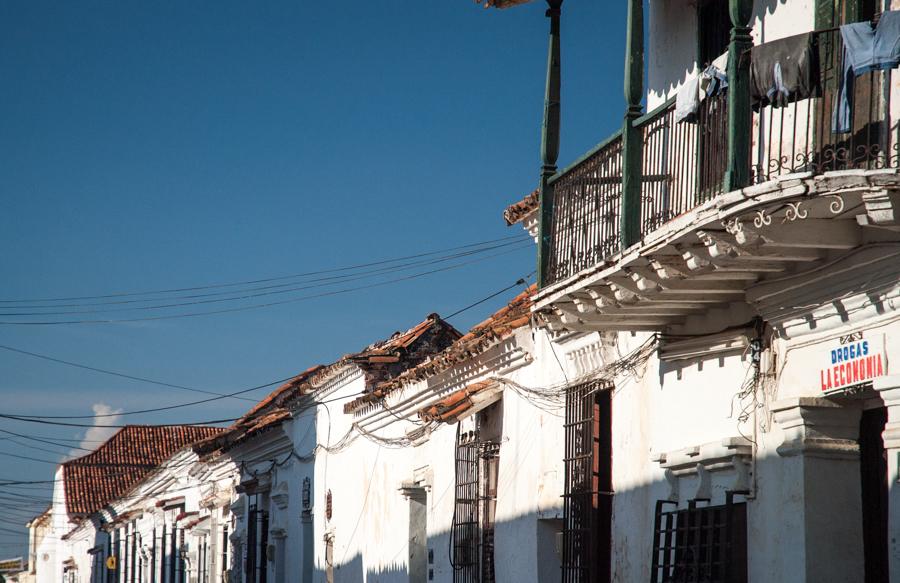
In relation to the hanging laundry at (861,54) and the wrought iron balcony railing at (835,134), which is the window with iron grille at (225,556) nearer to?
the wrought iron balcony railing at (835,134)

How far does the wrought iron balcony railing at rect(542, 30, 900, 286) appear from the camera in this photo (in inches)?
282

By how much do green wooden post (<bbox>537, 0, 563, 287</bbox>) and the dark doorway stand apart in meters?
3.20

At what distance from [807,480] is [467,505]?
23.2 ft

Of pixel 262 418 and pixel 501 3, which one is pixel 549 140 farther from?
pixel 262 418

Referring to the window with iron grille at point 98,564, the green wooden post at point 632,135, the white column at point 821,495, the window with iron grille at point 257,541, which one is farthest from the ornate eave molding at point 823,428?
the window with iron grille at point 98,564

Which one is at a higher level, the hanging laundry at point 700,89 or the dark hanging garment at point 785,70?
the hanging laundry at point 700,89

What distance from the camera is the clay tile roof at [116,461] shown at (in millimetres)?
50156

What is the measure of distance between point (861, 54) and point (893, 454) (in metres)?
2.20

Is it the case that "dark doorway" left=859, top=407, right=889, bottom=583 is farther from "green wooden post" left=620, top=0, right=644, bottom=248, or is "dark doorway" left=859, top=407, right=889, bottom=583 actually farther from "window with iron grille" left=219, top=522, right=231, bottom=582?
"window with iron grille" left=219, top=522, right=231, bottom=582

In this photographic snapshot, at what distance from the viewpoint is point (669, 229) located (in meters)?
8.05

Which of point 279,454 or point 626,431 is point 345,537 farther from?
point 626,431

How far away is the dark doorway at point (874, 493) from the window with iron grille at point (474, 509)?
6221mm

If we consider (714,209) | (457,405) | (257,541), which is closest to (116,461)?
(257,541)

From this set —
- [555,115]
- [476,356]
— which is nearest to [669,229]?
[555,115]
